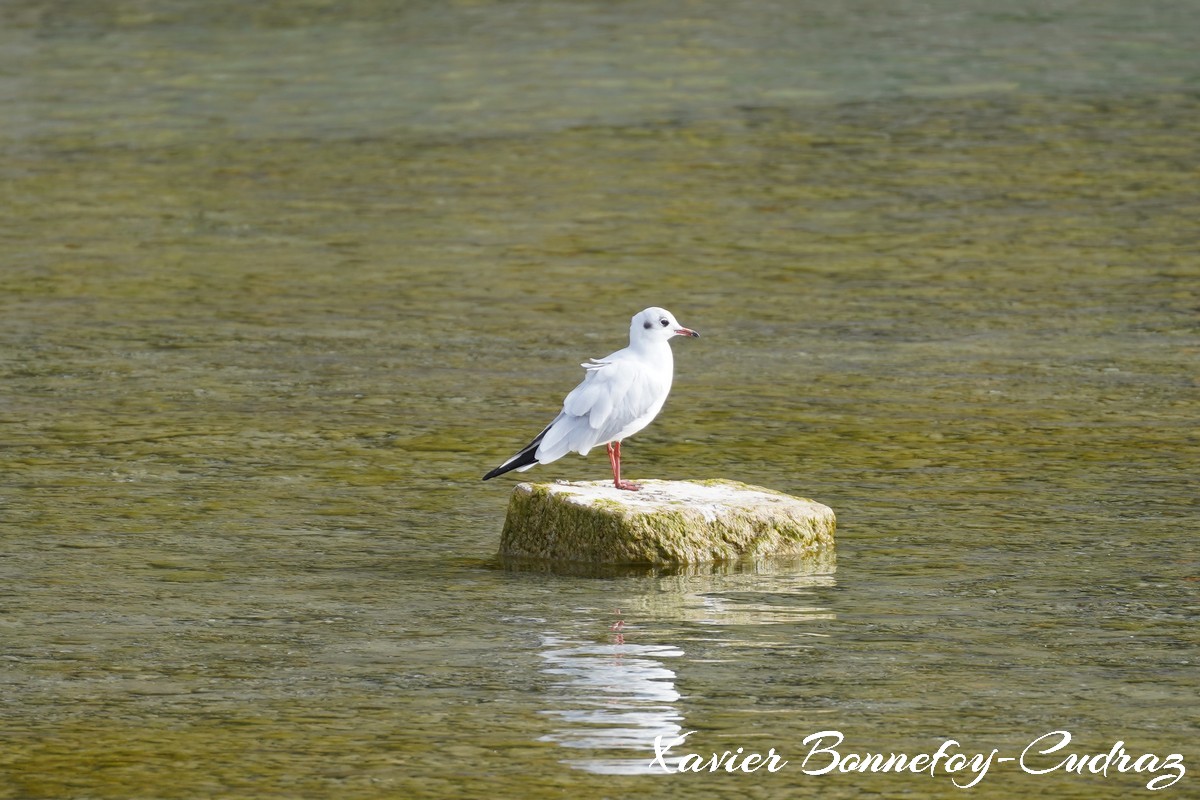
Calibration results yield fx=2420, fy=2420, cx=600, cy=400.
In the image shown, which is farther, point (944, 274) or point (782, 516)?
point (944, 274)

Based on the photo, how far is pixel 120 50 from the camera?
100ft

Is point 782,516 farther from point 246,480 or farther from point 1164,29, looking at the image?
point 1164,29

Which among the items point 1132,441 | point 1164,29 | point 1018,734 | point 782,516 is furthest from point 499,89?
point 1018,734

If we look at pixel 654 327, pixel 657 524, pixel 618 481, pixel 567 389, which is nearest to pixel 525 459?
pixel 618 481

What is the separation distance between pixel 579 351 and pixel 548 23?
1727 centimetres

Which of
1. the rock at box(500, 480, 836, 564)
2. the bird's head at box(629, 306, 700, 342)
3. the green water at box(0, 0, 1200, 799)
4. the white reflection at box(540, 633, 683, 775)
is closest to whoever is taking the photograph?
the white reflection at box(540, 633, 683, 775)

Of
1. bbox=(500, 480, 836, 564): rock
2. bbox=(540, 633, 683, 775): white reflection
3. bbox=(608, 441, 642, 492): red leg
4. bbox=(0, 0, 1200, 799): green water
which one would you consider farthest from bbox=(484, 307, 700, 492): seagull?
bbox=(540, 633, 683, 775): white reflection

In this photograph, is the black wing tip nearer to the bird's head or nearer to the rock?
the rock

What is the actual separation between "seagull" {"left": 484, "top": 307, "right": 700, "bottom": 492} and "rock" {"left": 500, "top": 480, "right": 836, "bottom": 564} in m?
0.15

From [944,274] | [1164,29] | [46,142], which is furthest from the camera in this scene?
[1164,29]

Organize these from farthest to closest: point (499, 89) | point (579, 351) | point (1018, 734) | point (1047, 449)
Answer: point (499, 89)
point (579, 351)
point (1047, 449)
point (1018, 734)

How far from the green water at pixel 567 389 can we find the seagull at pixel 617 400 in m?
0.55

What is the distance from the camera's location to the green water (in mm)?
7332

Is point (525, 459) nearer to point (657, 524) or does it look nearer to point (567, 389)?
point (657, 524)
